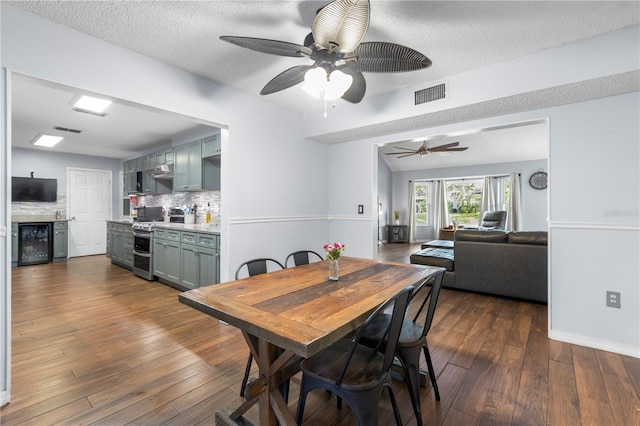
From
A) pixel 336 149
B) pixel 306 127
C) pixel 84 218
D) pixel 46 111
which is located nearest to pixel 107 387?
pixel 306 127

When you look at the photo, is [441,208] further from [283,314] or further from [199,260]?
[283,314]

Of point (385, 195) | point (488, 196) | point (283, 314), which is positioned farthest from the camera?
point (385, 195)

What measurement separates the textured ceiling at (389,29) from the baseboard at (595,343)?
A: 82.6 inches

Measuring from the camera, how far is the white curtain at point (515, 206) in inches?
314

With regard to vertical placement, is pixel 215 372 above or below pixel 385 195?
below

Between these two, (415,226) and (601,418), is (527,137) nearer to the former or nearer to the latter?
(415,226)

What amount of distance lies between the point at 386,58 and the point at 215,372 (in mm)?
2398

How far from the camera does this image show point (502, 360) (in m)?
2.25

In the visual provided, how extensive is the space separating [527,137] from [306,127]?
212 inches

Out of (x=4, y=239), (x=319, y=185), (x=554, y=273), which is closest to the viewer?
(x=4, y=239)

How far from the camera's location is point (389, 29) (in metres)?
2.03

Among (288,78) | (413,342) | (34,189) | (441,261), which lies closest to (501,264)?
(441,261)

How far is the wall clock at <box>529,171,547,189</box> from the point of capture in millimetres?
7640

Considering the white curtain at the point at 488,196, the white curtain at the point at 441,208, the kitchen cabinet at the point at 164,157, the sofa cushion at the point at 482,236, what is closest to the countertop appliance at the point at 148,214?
the kitchen cabinet at the point at 164,157
